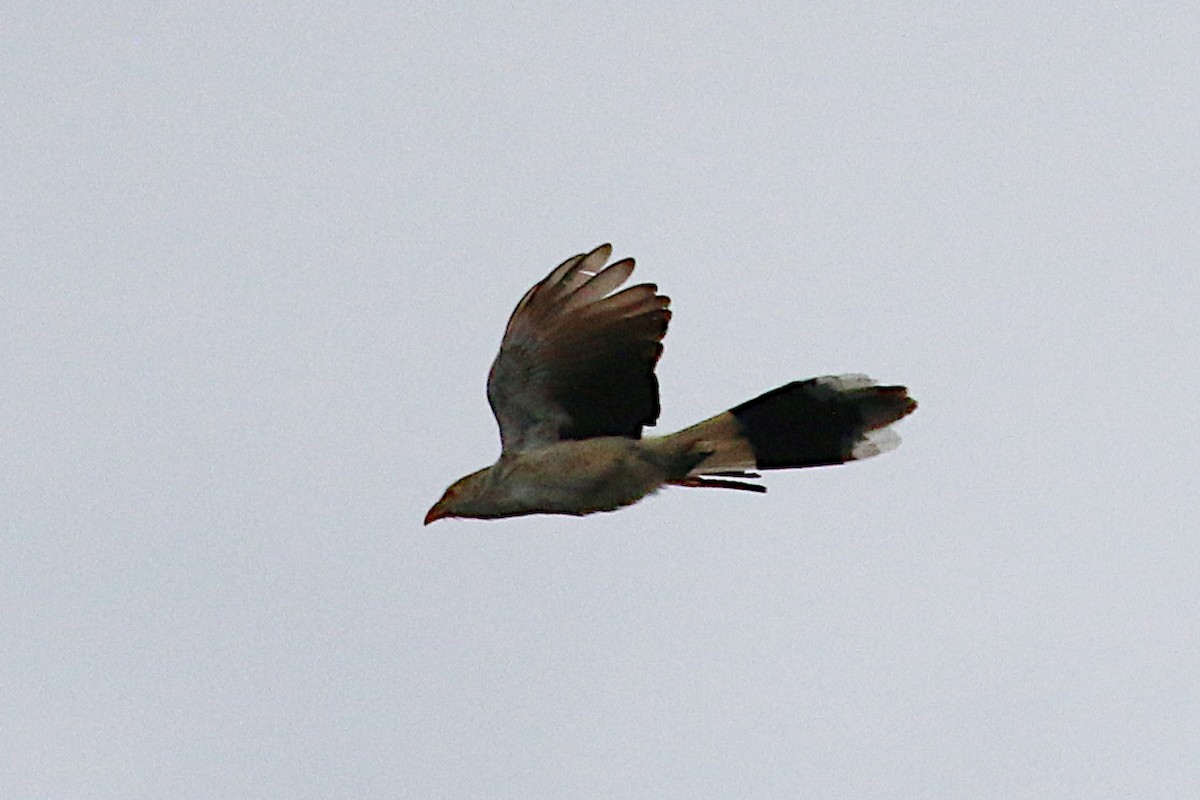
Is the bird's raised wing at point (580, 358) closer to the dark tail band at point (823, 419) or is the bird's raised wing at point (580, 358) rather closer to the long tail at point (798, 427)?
the long tail at point (798, 427)

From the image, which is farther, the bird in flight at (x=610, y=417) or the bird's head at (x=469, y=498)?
the bird's head at (x=469, y=498)

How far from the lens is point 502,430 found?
33.0ft

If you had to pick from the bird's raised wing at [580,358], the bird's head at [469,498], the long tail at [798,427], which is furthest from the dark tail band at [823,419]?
the bird's head at [469,498]

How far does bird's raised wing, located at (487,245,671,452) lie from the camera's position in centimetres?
974

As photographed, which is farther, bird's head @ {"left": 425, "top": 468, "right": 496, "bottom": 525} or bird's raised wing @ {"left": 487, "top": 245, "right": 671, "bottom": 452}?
bird's head @ {"left": 425, "top": 468, "right": 496, "bottom": 525}

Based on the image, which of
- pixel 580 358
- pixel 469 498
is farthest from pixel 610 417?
pixel 469 498

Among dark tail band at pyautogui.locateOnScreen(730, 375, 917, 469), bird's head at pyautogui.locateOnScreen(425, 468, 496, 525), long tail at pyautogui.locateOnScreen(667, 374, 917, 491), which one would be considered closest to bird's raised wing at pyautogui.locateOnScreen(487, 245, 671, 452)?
bird's head at pyautogui.locateOnScreen(425, 468, 496, 525)

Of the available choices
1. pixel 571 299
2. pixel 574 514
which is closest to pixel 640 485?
pixel 574 514

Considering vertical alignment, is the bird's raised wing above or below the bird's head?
above

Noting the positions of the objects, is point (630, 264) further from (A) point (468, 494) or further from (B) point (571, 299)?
(A) point (468, 494)

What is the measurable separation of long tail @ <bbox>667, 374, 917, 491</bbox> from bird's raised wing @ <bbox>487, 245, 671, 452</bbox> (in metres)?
0.37

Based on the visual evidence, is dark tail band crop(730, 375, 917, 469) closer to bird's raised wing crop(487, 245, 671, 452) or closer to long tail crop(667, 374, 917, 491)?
long tail crop(667, 374, 917, 491)

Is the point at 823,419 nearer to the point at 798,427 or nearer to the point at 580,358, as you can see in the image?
the point at 798,427

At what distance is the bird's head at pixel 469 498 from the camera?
10.0m
